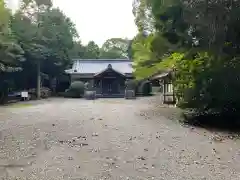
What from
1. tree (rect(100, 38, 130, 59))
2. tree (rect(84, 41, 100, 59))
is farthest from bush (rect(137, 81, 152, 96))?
tree (rect(100, 38, 130, 59))

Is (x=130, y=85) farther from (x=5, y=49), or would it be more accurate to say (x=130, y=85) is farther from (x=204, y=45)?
(x=204, y=45)

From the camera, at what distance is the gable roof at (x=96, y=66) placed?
4091cm

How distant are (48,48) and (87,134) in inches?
1079

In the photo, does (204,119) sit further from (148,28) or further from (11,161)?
(11,161)

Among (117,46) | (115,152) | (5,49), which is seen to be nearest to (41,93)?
(5,49)

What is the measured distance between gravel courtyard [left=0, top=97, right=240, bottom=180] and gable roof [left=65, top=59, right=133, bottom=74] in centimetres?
2909

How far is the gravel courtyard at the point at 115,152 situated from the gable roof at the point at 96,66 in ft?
95.4

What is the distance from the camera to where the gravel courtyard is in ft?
19.1

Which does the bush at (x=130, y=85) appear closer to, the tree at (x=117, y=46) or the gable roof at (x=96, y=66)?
the gable roof at (x=96, y=66)

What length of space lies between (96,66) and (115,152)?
118 ft

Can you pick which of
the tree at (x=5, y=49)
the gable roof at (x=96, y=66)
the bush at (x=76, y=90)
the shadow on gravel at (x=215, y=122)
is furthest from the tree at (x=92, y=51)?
the shadow on gravel at (x=215, y=122)

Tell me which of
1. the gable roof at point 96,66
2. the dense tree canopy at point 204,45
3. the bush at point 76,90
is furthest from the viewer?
the gable roof at point 96,66

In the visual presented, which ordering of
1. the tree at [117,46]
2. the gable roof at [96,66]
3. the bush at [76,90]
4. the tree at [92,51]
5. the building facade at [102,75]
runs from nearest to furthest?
the bush at [76,90], the building facade at [102,75], the gable roof at [96,66], the tree at [92,51], the tree at [117,46]

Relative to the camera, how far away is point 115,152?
7.61 meters
